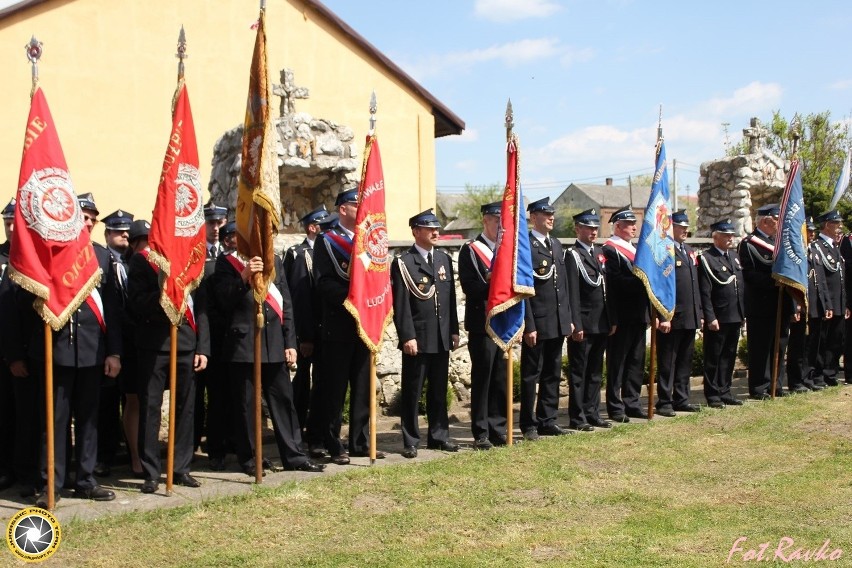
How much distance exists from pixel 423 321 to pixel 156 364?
2.12 meters

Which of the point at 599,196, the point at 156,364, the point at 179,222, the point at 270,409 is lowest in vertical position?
the point at 270,409

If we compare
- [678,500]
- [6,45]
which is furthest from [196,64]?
[678,500]

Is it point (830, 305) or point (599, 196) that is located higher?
point (599, 196)

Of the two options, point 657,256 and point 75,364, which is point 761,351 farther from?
point 75,364

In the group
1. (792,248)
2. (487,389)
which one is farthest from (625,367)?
(792,248)

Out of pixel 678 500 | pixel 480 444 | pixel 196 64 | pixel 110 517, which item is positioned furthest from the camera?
pixel 196 64

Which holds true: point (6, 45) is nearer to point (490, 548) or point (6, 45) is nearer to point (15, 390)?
point (15, 390)

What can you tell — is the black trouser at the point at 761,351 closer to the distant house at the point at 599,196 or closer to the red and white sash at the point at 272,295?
the red and white sash at the point at 272,295

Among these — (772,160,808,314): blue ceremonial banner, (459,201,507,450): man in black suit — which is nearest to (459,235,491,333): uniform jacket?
(459,201,507,450): man in black suit

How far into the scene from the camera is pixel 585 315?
8508mm

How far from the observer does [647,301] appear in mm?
8930

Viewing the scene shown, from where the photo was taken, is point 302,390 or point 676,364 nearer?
point 302,390

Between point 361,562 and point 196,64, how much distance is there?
11805 millimetres

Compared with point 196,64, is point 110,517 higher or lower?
lower
